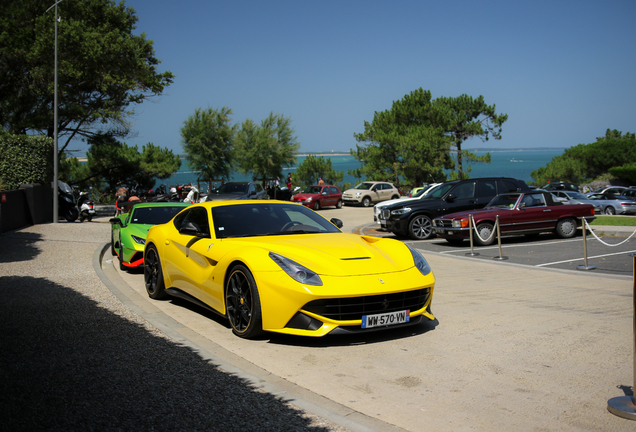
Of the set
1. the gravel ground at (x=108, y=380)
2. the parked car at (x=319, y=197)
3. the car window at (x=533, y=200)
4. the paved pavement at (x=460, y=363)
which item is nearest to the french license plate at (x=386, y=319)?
the paved pavement at (x=460, y=363)

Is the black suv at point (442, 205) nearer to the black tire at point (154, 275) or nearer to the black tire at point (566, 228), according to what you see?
the black tire at point (566, 228)

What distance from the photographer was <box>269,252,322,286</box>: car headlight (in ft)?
16.0

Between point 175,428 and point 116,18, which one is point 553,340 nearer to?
point 175,428

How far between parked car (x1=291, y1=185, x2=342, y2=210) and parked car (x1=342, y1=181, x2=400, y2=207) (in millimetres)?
1365

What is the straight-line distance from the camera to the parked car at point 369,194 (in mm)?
36125

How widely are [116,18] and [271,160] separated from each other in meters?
23.0

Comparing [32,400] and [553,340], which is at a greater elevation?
[32,400]

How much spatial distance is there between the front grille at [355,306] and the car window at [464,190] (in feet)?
39.4

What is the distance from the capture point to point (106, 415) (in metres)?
3.42

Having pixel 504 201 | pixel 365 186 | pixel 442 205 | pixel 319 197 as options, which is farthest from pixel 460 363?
pixel 365 186

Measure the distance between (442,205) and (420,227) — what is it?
976 millimetres

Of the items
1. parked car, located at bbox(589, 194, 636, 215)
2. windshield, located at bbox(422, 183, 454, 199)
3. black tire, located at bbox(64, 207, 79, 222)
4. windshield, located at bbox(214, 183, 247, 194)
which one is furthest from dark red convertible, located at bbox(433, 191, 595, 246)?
parked car, located at bbox(589, 194, 636, 215)

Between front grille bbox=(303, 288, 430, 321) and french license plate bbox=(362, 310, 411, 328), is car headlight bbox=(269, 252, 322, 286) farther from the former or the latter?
french license plate bbox=(362, 310, 411, 328)

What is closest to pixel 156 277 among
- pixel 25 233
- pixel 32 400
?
pixel 32 400
